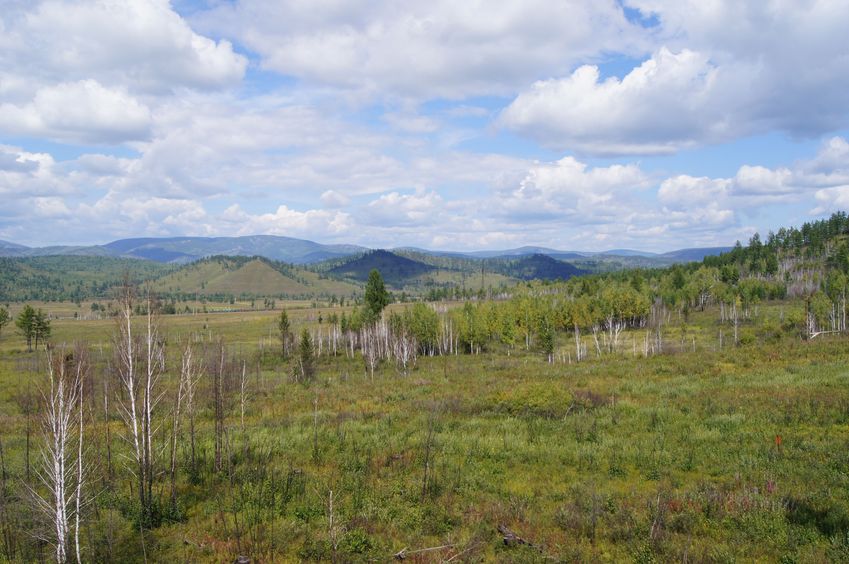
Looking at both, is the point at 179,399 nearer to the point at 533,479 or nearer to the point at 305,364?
the point at 533,479

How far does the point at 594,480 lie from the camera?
1756 centimetres

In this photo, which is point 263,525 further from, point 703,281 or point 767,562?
point 703,281

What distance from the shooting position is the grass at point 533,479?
1265cm

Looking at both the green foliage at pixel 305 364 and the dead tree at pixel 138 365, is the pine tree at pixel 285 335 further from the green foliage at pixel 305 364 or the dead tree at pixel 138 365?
the dead tree at pixel 138 365

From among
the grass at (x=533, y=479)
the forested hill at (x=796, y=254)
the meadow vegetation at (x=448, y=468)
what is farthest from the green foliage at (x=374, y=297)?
the forested hill at (x=796, y=254)

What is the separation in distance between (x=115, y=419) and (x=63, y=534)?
2869cm

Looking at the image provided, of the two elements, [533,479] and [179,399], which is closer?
[179,399]

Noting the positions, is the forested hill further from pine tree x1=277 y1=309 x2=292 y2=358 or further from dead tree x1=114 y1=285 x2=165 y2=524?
dead tree x1=114 y1=285 x2=165 y2=524

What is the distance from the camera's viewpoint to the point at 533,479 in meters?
18.2

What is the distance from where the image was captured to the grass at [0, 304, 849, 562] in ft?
41.5

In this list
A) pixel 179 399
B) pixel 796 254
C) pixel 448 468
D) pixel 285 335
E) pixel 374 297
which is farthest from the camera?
pixel 796 254

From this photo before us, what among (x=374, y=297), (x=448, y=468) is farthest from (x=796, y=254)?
(x=448, y=468)

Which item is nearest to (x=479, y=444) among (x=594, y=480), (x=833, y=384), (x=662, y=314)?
(x=594, y=480)

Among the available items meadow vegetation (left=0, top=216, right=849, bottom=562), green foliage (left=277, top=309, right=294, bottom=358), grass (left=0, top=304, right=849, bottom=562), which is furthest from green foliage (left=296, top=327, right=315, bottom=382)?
grass (left=0, top=304, right=849, bottom=562)
